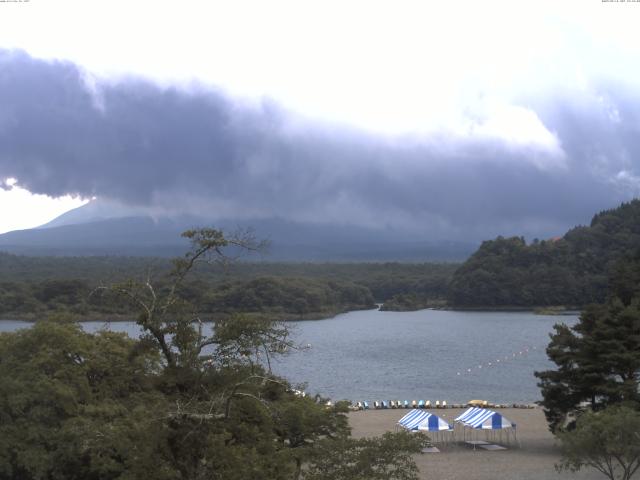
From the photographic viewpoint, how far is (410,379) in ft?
142

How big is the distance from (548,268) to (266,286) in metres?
41.2

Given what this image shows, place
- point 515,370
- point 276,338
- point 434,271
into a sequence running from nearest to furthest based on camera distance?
point 276,338 → point 515,370 → point 434,271

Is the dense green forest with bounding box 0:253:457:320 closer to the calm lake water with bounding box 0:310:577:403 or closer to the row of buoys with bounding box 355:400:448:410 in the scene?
the calm lake water with bounding box 0:310:577:403

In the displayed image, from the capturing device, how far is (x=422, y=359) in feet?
175

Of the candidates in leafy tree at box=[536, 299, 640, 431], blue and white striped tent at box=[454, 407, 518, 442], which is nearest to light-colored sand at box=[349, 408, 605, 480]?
blue and white striped tent at box=[454, 407, 518, 442]

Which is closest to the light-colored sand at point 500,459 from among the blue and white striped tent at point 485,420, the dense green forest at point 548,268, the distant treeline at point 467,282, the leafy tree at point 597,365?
the blue and white striped tent at point 485,420

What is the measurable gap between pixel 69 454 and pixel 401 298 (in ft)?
330

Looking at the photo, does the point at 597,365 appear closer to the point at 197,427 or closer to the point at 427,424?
the point at 427,424

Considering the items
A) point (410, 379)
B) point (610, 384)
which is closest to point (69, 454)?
point (610, 384)

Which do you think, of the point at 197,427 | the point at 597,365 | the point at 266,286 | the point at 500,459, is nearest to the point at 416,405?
the point at 500,459

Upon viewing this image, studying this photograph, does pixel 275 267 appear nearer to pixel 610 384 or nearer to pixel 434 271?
pixel 434 271

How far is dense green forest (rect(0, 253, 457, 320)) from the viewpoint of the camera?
266 feet

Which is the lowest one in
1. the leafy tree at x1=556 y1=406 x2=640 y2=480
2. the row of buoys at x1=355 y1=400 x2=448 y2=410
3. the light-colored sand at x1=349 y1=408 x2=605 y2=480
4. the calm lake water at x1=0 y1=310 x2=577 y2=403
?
the calm lake water at x1=0 y1=310 x2=577 y2=403

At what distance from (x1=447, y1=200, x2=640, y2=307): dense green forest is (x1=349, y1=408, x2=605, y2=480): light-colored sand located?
7787 centimetres
